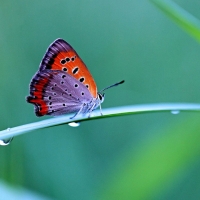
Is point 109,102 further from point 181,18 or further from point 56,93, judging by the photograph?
point 181,18

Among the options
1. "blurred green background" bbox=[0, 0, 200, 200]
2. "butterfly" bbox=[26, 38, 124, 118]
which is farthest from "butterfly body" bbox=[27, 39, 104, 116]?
"blurred green background" bbox=[0, 0, 200, 200]

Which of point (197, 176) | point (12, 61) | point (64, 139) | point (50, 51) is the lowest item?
point (197, 176)

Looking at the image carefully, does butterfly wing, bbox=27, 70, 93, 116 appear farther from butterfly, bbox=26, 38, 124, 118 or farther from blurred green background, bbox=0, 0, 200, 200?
blurred green background, bbox=0, 0, 200, 200

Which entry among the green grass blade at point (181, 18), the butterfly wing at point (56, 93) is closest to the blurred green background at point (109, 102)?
the butterfly wing at point (56, 93)

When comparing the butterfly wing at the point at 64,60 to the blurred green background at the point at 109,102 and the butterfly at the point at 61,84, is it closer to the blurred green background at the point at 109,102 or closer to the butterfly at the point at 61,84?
the butterfly at the point at 61,84

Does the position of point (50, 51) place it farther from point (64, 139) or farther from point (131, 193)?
point (131, 193)

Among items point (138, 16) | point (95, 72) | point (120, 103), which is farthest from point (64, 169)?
point (138, 16)
